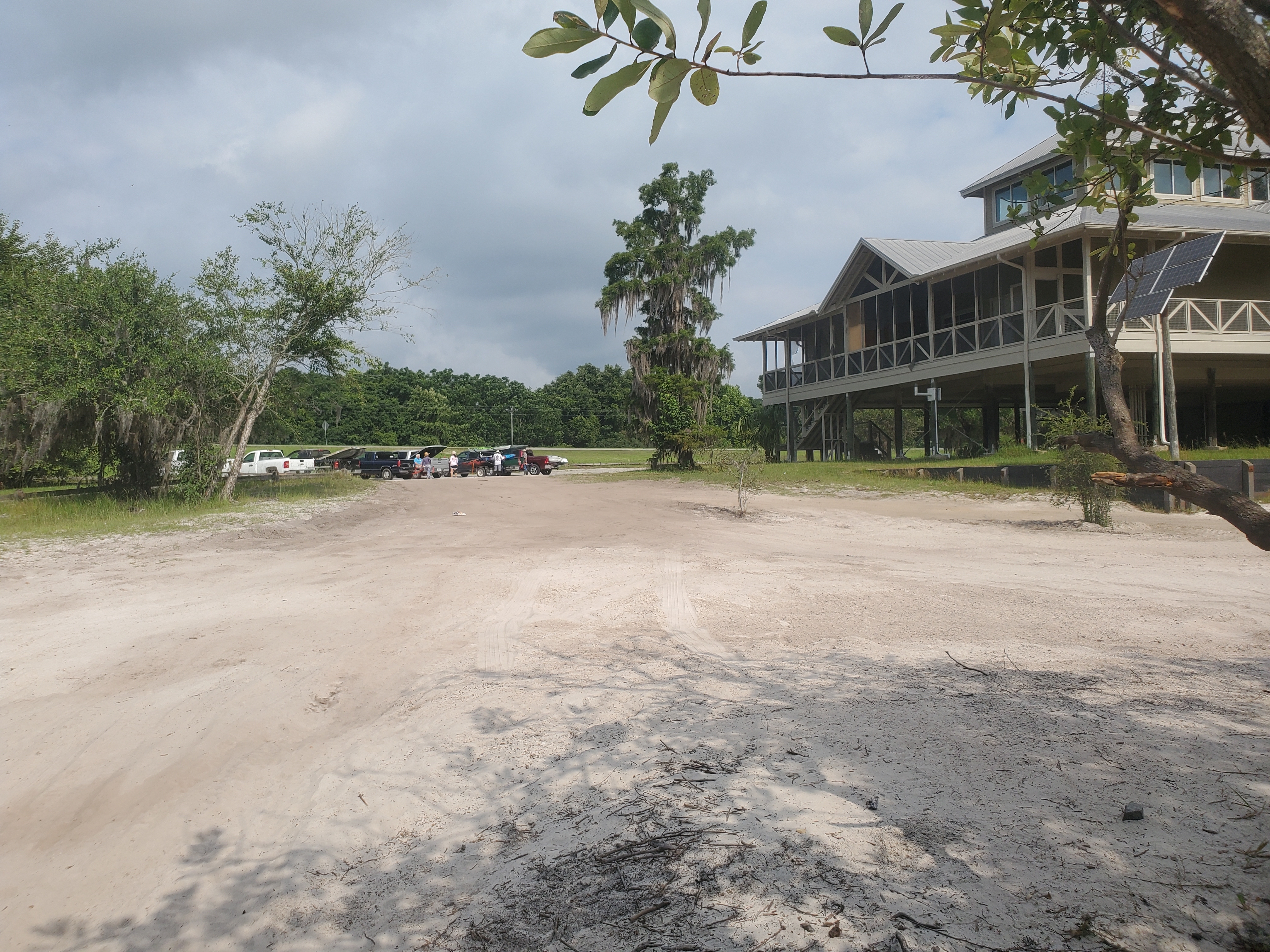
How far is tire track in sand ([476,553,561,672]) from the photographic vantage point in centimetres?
610

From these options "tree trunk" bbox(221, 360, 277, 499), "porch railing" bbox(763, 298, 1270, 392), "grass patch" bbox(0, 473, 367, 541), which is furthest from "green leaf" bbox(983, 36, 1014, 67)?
"tree trunk" bbox(221, 360, 277, 499)

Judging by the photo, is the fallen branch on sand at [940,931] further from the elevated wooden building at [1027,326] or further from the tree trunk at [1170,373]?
the tree trunk at [1170,373]

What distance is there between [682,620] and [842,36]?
571 cm

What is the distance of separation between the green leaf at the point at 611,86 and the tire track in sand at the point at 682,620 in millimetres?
4691

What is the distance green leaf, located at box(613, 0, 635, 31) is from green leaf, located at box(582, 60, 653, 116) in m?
0.09

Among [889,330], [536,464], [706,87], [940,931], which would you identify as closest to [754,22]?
[706,87]

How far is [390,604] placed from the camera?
325 inches

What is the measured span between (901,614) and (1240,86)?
19.2 ft

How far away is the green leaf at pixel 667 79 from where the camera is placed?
1926 millimetres

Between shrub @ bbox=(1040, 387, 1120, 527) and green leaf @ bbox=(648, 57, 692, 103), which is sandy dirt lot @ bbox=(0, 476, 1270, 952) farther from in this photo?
shrub @ bbox=(1040, 387, 1120, 527)

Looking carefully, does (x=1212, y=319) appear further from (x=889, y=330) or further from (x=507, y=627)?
(x=507, y=627)

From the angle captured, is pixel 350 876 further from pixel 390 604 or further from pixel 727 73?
pixel 390 604

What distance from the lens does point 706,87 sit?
207cm

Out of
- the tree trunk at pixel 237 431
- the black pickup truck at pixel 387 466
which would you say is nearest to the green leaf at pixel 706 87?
the tree trunk at pixel 237 431
